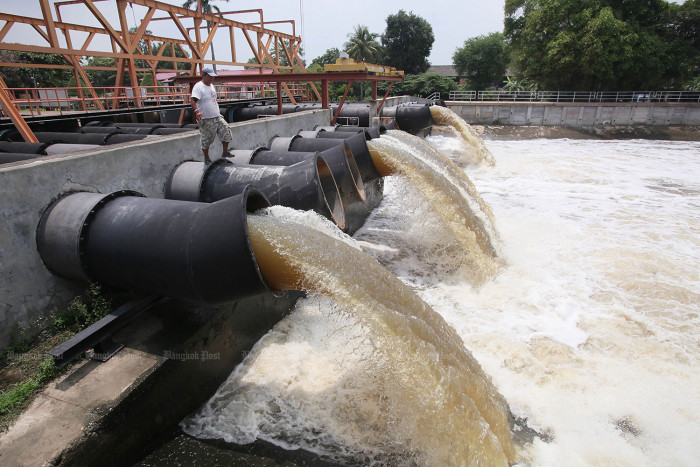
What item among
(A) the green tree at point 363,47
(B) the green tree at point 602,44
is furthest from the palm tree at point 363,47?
(B) the green tree at point 602,44

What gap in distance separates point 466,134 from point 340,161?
38.5 feet

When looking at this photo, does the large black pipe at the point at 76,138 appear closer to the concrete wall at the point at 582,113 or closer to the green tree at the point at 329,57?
the concrete wall at the point at 582,113

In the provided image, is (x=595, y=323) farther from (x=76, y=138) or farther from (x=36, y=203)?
(x=76, y=138)

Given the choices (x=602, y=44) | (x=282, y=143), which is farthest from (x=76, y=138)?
(x=602, y=44)

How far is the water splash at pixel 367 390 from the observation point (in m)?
3.44

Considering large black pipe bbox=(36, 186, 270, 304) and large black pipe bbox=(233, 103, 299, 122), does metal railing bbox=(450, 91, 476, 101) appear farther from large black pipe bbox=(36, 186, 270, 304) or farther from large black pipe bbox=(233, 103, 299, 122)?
large black pipe bbox=(36, 186, 270, 304)

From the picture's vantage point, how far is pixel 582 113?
86.5 feet

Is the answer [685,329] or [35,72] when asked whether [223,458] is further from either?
[35,72]

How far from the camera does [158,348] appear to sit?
365 centimetres

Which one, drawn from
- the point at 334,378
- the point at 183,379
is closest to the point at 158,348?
the point at 183,379

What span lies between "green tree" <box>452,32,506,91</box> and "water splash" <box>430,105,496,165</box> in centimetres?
2854

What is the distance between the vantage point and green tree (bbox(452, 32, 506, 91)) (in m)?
42.8

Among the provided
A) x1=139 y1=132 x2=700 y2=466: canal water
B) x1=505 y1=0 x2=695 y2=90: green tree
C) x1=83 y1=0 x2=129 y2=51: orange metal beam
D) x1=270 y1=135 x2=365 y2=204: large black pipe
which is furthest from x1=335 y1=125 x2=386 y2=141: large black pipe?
x1=505 y1=0 x2=695 y2=90: green tree

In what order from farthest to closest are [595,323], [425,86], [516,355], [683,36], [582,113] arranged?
1. [425,86]
2. [683,36]
3. [582,113]
4. [595,323]
5. [516,355]
